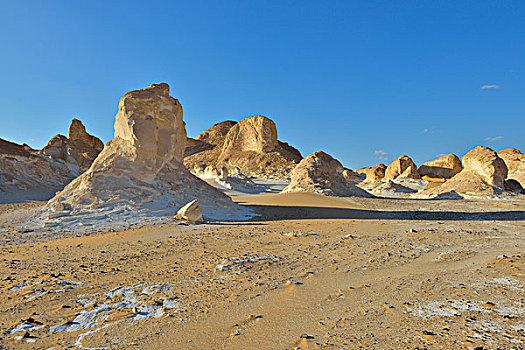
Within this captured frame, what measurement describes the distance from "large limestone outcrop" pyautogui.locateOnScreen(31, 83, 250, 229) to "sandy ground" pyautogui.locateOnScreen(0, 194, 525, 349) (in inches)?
90.8

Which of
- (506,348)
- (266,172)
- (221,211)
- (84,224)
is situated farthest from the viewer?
(266,172)

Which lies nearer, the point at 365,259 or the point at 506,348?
the point at 506,348

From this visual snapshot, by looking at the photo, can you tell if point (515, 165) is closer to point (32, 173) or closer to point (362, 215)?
point (362, 215)

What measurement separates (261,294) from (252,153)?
58.9 meters

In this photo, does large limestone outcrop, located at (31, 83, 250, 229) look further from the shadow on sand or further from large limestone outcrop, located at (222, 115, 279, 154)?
large limestone outcrop, located at (222, 115, 279, 154)

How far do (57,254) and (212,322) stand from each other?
3.54 metres

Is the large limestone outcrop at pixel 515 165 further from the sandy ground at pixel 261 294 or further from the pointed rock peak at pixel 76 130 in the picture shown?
the pointed rock peak at pixel 76 130

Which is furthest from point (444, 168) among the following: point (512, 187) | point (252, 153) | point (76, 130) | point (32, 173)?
point (76, 130)

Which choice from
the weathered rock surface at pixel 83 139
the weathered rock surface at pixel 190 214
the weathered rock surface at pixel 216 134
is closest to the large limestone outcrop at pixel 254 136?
the weathered rock surface at pixel 216 134

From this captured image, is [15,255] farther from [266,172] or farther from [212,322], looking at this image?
[266,172]

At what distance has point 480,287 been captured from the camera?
323 centimetres

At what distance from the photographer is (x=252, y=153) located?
61719 mm

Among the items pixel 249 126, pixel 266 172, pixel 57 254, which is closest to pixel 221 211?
pixel 57 254

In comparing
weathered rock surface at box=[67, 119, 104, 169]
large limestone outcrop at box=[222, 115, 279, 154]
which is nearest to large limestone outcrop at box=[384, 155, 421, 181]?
large limestone outcrop at box=[222, 115, 279, 154]
